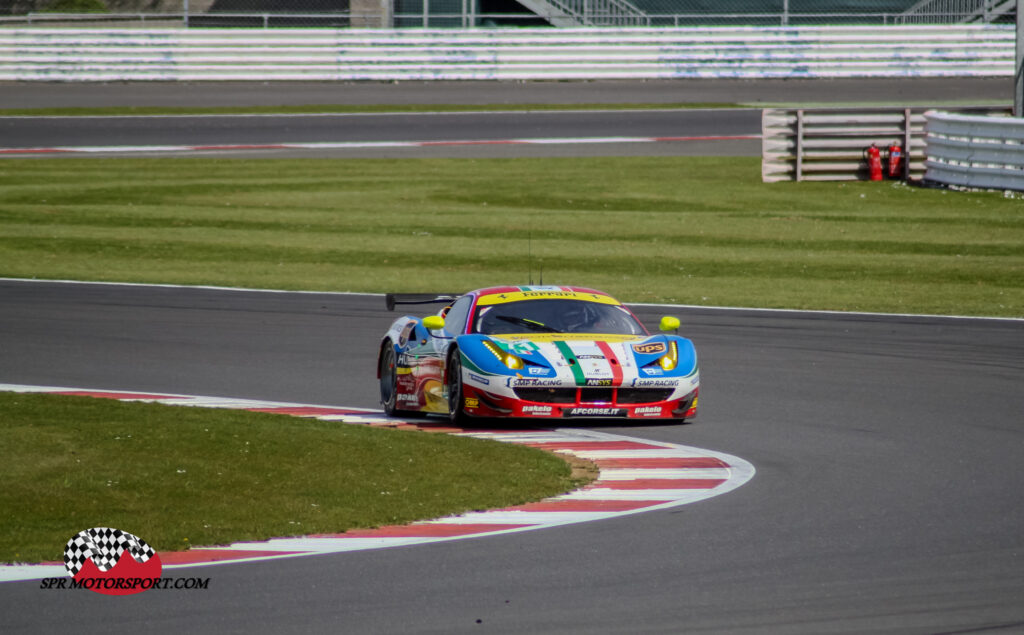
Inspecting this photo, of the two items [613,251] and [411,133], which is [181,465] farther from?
[411,133]

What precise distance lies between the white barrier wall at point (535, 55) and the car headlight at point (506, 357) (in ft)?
86.6

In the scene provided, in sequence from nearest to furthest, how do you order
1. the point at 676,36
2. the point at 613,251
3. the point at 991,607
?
the point at 991,607 → the point at 613,251 → the point at 676,36

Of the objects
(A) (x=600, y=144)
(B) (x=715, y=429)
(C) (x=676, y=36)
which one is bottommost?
(B) (x=715, y=429)

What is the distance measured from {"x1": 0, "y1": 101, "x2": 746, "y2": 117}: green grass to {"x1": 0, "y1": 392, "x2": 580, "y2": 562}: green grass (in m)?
25.7

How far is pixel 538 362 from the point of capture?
1163cm

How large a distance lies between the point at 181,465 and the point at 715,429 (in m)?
4.09

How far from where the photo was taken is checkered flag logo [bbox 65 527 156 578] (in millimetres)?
6867

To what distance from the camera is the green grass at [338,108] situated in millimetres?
35844

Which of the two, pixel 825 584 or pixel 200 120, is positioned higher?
pixel 200 120

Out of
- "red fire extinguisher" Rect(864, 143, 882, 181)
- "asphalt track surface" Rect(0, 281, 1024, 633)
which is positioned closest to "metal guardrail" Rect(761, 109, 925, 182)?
"red fire extinguisher" Rect(864, 143, 882, 181)

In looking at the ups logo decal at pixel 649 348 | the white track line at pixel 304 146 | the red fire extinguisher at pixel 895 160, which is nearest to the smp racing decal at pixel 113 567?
the ups logo decal at pixel 649 348

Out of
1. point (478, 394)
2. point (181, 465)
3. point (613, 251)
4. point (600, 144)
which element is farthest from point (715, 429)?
point (600, 144)

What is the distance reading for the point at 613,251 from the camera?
23.1 metres

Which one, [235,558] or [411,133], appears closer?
[235,558]
